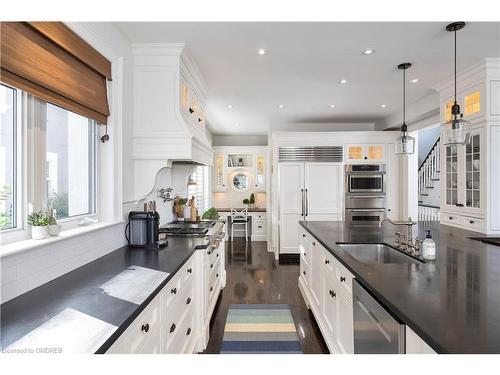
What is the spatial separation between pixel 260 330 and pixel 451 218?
286 centimetres

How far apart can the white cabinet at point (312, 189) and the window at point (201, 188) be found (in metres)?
1.57

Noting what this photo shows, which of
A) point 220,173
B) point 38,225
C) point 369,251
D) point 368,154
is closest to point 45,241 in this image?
point 38,225

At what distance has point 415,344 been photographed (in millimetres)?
1032

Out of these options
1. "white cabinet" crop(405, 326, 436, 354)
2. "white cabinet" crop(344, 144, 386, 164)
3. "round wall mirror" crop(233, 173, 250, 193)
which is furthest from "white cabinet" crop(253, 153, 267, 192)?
"white cabinet" crop(405, 326, 436, 354)

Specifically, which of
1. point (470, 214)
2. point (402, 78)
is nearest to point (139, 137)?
point (402, 78)

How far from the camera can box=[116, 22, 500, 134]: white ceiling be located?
2350 millimetres

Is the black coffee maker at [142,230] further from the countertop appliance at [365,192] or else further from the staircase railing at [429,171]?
the staircase railing at [429,171]

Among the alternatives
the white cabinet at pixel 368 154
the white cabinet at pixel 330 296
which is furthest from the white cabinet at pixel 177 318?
the white cabinet at pixel 368 154

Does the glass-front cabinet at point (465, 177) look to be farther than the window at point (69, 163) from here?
Yes

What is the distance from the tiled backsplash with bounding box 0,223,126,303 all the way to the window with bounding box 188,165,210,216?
120 inches

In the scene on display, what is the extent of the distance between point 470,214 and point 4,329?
164 inches

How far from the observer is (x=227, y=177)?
7152 mm

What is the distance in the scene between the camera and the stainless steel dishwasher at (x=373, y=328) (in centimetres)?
114
